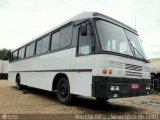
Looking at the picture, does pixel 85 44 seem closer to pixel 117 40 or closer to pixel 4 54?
pixel 117 40

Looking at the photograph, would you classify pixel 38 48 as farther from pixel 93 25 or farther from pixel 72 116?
pixel 72 116

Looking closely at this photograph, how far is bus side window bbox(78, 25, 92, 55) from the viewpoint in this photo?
7.08m

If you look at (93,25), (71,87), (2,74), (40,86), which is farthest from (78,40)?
(2,74)

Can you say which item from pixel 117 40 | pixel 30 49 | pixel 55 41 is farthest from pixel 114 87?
pixel 30 49

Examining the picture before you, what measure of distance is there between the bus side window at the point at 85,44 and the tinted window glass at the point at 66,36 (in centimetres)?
79

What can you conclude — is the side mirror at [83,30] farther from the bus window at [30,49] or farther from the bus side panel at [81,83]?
the bus window at [30,49]

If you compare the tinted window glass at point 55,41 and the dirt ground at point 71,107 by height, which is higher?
the tinted window glass at point 55,41

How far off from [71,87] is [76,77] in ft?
1.54

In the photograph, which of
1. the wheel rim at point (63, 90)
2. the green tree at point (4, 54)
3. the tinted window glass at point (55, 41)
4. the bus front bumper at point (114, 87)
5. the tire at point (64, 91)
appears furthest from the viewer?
the green tree at point (4, 54)

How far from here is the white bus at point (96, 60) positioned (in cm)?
658

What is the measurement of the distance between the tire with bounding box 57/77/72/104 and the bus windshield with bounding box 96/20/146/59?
221 centimetres

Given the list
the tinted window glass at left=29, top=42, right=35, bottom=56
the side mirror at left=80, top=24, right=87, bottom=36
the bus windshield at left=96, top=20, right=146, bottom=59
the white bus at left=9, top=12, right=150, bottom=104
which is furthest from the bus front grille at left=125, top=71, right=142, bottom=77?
the tinted window glass at left=29, top=42, right=35, bottom=56

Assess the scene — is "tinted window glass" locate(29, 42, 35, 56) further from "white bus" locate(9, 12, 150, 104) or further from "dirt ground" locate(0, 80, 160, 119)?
"dirt ground" locate(0, 80, 160, 119)

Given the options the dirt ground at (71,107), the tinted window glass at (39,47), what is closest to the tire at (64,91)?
the dirt ground at (71,107)
